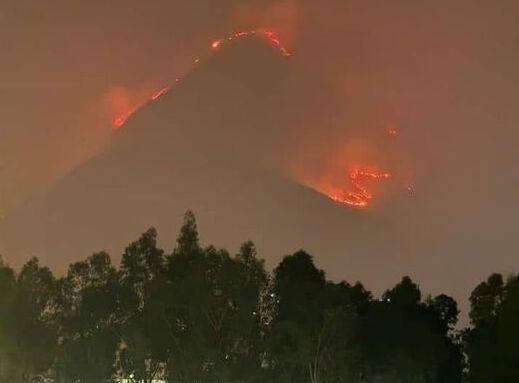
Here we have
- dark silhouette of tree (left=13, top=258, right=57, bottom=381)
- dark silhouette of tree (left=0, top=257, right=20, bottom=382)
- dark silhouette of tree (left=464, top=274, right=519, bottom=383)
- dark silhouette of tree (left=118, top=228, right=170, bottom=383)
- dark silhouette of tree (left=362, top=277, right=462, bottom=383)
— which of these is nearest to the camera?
dark silhouette of tree (left=118, top=228, right=170, bottom=383)

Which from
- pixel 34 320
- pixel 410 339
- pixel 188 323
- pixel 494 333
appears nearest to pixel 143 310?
pixel 188 323

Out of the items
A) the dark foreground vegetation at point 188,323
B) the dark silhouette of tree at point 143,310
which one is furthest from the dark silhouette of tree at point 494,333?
the dark silhouette of tree at point 143,310

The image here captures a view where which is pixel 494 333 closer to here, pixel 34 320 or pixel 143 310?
pixel 143 310

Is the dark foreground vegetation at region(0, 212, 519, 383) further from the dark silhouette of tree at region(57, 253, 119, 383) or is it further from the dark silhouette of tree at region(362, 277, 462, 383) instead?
the dark silhouette of tree at region(362, 277, 462, 383)

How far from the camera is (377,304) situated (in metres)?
51.0

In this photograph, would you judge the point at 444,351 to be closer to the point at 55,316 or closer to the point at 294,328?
the point at 294,328

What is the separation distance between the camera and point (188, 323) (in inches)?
1547

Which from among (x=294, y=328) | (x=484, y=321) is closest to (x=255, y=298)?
(x=294, y=328)

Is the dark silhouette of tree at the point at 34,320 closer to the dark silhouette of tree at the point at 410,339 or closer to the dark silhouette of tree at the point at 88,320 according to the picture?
the dark silhouette of tree at the point at 88,320

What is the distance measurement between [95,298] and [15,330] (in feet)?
15.4

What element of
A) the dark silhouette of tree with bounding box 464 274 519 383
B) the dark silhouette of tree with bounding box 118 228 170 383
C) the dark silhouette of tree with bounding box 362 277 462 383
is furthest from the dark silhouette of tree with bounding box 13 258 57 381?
the dark silhouette of tree with bounding box 464 274 519 383

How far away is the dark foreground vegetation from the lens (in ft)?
128

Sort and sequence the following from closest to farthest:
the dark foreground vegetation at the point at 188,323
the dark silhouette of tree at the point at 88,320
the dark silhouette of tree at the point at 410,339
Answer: the dark foreground vegetation at the point at 188,323 → the dark silhouette of tree at the point at 88,320 → the dark silhouette of tree at the point at 410,339

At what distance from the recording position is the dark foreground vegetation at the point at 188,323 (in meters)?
39.1
